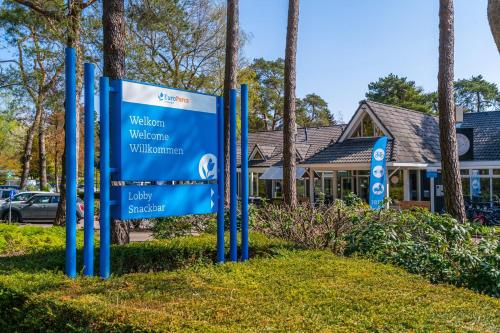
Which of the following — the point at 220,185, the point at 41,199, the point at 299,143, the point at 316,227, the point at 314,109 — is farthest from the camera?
the point at 314,109

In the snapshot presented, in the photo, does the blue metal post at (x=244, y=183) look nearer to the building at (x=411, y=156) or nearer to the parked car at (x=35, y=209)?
the building at (x=411, y=156)

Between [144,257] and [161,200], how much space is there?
0.84 meters

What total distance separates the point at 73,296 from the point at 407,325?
9.12ft

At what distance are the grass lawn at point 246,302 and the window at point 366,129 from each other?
22036mm

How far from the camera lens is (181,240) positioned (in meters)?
7.84

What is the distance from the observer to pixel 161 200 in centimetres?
648

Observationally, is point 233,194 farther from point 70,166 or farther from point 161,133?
point 70,166

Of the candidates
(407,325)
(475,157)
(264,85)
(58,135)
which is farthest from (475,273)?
(264,85)

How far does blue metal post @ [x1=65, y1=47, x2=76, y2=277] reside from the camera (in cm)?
567

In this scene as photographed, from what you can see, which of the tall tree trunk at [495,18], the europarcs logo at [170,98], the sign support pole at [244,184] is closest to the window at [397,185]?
the sign support pole at [244,184]

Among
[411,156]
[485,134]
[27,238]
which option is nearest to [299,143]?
[411,156]

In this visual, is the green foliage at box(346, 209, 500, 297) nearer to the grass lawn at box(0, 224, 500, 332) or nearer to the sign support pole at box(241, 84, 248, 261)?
the grass lawn at box(0, 224, 500, 332)

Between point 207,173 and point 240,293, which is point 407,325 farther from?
point 207,173

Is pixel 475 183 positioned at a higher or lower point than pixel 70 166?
lower
